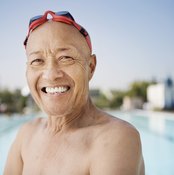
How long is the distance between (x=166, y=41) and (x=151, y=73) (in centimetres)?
782

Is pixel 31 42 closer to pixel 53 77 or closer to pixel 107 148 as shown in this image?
pixel 53 77

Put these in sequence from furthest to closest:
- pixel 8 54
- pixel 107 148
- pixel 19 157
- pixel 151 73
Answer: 1. pixel 151 73
2. pixel 8 54
3. pixel 19 157
4. pixel 107 148

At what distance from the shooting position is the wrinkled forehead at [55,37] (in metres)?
1.15

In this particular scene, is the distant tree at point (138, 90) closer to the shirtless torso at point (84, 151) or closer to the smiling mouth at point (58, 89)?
the shirtless torso at point (84, 151)

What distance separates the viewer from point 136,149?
1.07 metres

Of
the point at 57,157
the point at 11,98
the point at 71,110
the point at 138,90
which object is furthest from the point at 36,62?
the point at 138,90

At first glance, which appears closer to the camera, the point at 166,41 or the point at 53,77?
the point at 53,77

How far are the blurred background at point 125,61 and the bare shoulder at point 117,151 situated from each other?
4510 millimetres

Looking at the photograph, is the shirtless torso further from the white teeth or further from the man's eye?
the man's eye

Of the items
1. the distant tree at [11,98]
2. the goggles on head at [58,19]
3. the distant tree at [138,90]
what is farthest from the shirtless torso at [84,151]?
the distant tree at [138,90]

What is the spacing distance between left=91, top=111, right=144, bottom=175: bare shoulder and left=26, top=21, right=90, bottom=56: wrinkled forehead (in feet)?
1.06

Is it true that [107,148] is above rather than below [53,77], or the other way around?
below

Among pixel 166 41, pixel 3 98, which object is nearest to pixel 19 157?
pixel 3 98

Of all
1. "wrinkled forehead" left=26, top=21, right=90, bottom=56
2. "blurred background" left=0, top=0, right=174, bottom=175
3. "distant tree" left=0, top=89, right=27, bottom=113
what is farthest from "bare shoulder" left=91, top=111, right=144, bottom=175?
"distant tree" left=0, top=89, right=27, bottom=113
